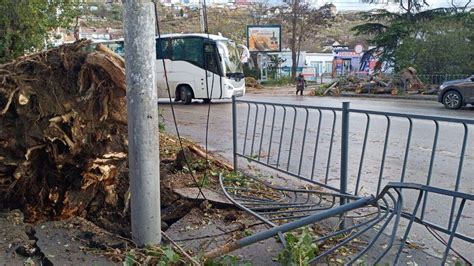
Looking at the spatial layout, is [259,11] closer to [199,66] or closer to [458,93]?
[199,66]

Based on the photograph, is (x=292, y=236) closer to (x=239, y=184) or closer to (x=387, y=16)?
(x=239, y=184)

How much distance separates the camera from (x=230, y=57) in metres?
22.0

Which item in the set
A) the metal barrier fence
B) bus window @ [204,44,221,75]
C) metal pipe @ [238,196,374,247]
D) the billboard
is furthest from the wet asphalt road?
the billboard

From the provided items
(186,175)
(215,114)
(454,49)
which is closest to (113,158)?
(186,175)

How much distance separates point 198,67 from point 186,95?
1.40 meters

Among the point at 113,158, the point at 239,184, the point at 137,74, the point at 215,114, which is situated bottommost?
the point at 215,114

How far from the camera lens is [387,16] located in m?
36.2

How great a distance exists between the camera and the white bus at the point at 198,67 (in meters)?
21.2

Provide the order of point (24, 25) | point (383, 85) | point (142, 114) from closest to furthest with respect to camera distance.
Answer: point (142, 114), point (24, 25), point (383, 85)

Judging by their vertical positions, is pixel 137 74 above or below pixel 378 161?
above

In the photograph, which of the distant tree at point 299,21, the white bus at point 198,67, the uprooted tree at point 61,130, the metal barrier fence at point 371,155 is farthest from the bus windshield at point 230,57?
the distant tree at point 299,21

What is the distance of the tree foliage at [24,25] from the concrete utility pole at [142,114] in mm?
8537

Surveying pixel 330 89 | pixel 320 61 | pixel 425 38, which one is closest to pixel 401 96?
pixel 425 38

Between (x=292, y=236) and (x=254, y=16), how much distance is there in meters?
56.6
